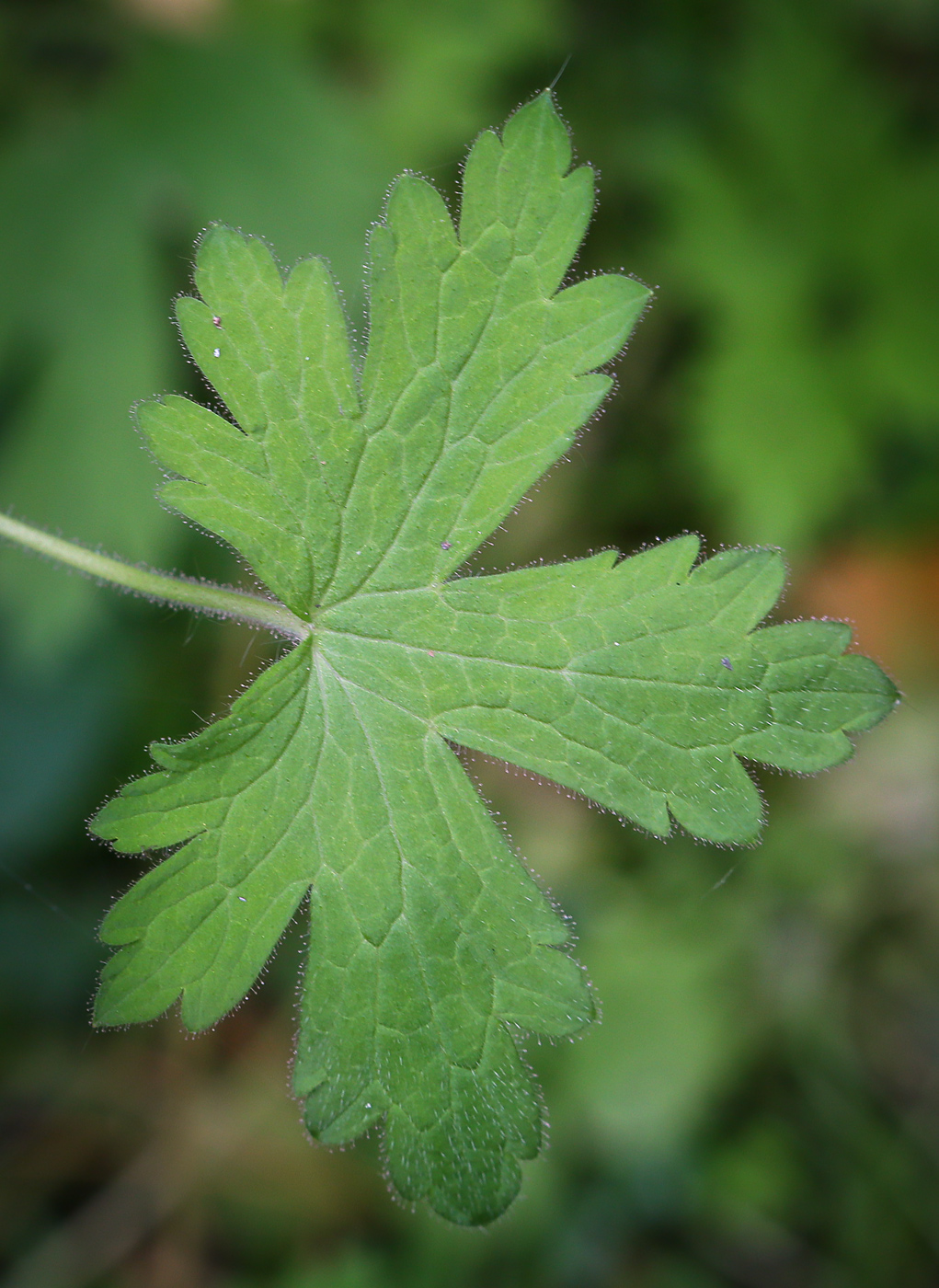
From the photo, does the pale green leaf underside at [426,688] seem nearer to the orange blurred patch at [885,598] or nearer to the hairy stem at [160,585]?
the hairy stem at [160,585]

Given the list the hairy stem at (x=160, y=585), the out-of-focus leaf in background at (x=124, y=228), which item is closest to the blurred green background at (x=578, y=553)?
the out-of-focus leaf in background at (x=124, y=228)

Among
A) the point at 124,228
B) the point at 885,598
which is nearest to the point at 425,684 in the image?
the point at 124,228

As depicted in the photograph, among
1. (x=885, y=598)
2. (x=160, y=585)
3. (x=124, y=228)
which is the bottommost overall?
(x=160, y=585)

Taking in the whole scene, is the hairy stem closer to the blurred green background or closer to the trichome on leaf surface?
the trichome on leaf surface

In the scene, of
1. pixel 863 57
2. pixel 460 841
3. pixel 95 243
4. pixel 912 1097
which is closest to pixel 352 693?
pixel 460 841

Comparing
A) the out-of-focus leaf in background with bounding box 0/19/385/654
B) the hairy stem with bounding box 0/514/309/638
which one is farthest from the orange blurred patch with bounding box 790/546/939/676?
the hairy stem with bounding box 0/514/309/638

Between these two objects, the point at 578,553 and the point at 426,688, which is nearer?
the point at 426,688

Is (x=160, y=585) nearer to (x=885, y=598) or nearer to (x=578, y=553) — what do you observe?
(x=578, y=553)

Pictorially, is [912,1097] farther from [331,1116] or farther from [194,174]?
[194,174]
